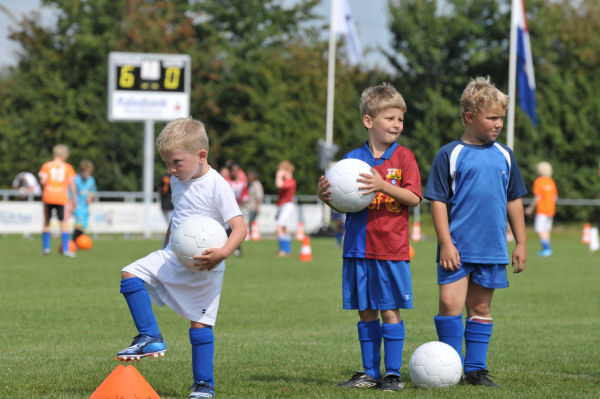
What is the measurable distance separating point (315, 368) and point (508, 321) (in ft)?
13.4

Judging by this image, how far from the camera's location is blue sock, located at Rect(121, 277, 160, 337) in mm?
5559

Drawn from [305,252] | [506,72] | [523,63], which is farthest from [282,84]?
[305,252]

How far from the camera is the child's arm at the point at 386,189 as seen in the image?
600 cm

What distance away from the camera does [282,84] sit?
48875mm

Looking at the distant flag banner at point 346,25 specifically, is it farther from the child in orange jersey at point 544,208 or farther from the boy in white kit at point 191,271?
the boy in white kit at point 191,271

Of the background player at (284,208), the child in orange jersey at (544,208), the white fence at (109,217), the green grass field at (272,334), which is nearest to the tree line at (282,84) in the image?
the white fence at (109,217)

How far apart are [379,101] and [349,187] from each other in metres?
0.67

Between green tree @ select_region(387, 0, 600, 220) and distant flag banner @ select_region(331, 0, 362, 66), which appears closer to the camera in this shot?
distant flag banner @ select_region(331, 0, 362, 66)

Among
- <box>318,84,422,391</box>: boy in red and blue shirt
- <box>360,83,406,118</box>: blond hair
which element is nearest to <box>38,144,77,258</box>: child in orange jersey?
<box>360,83,406,118</box>: blond hair

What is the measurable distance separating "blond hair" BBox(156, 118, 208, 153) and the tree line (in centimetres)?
3890

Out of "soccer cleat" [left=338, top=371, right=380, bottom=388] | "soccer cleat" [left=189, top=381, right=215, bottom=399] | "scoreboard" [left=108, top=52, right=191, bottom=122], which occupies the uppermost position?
"scoreboard" [left=108, top=52, right=191, bottom=122]

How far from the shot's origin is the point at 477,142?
649 cm

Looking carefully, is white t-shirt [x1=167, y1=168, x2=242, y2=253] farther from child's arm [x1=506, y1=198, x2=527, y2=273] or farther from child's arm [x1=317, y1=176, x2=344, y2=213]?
child's arm [x1=506, y1=198, x2=527, y2=273]

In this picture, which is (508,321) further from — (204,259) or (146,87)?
(146,87)
